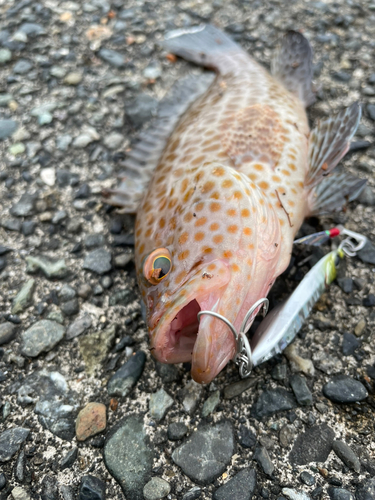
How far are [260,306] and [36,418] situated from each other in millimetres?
1730

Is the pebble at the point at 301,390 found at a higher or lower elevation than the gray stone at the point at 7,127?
lower

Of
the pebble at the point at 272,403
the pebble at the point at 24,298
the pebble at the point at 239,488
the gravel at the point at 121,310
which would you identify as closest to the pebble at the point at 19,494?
the gravel at the point at 121,310

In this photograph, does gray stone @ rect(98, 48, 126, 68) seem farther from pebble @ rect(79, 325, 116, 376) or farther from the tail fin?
pebble @ rect(79, 325, 116, 376)

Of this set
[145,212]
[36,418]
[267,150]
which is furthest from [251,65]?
[36,418]

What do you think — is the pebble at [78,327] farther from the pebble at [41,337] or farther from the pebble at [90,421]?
the pebble at [90,421]

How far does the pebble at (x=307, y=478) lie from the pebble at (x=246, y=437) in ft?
1.11

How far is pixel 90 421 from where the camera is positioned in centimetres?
271

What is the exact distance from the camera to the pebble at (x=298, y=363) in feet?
9.32

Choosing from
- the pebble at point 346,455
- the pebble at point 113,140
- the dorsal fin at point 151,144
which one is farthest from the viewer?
the pebble at point 113,140

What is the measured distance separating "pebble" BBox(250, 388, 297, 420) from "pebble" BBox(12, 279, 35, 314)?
1.95m

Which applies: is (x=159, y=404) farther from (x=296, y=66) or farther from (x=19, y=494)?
(x=296, y=66)

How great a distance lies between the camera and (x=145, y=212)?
119 inches

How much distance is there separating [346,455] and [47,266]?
2.66 m

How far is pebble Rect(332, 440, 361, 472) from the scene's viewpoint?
2.48m
